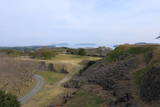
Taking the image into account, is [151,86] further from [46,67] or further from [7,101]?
[46,67]

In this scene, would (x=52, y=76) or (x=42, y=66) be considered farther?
(x=42, y=66)

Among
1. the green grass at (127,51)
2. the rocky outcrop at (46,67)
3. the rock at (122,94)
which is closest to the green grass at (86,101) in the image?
the rock at (122,94)

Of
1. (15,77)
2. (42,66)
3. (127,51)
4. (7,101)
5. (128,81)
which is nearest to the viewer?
(7,101)

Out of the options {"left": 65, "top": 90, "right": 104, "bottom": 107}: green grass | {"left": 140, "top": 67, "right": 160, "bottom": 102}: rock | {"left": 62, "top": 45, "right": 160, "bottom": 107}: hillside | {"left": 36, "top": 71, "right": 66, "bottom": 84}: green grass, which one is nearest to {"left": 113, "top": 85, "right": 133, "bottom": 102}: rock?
{"left": 62, "top": 45, "right": 160, "bottom": 107}: hillside

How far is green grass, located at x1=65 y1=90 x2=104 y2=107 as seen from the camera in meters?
26.3

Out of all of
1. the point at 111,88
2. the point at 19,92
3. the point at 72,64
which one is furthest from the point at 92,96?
the point at 72,64

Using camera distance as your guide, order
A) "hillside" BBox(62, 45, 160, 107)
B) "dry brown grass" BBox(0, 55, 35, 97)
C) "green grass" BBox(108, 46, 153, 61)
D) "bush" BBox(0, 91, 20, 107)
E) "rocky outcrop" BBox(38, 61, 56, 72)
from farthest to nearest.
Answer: "rocky outcrop" BBox(38, 61, 56, 72) → "dry brown grass" BBox(0, 55, 35, 97) → "green grass" BBox(108, 46, 153, 61) → "hillside" BBox(62, 45, 160, 107) → "bush" BBox(0, 91, 20, 107)

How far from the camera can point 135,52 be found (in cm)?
3888

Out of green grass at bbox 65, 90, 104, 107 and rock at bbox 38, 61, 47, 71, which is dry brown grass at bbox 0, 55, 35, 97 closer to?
green grass at bbox 65, 90, 104, 107

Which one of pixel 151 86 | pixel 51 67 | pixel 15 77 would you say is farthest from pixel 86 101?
pixel 51 67

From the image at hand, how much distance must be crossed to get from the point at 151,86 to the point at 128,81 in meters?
5.54

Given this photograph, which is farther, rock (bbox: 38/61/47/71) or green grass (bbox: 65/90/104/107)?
rock (bbox: 38/61/47/71)

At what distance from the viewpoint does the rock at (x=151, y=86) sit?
875 inches

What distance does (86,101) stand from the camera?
90.6ft
